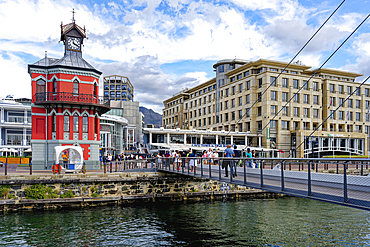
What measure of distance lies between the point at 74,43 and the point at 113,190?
18.2 metres

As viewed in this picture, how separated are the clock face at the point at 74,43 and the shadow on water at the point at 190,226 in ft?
63.0

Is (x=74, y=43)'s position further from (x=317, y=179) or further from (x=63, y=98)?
(x=317, y=179)

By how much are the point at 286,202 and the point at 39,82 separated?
1020 inches

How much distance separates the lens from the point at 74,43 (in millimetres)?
33750

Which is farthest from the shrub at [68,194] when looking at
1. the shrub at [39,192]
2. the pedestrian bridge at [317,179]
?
the pedestrian bridge at [317,179]

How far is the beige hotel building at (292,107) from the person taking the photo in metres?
58.1

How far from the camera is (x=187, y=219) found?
64.5 ft

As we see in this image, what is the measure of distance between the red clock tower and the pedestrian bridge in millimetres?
19357

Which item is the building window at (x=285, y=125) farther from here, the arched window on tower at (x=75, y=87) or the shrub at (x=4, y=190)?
the shrub at (x=4, y=190)

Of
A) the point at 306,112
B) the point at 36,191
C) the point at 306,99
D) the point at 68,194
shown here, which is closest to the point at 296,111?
the point at 306,112

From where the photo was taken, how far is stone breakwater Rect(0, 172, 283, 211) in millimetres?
21805

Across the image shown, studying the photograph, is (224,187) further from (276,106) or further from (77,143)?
(276,106)

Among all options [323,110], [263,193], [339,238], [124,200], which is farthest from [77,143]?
[323,110]

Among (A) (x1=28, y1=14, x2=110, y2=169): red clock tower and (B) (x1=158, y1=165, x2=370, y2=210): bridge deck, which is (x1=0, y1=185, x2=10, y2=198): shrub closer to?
(A) (x1=28, y1=14, x2=110, y2=169): red clock tower
